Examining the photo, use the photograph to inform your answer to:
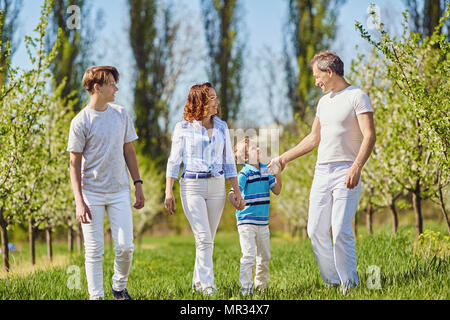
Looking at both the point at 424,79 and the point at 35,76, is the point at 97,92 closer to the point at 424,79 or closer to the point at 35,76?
the point at 35,76

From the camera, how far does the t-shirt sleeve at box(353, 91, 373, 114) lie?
4.10 m

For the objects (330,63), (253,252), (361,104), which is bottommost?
(253,252)

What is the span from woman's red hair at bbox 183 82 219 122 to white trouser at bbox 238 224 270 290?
1136 millimetres

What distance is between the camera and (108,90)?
4074mm

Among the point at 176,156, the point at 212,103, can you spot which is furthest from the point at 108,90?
the point at 212,103

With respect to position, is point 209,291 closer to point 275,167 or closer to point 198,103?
point 275,167

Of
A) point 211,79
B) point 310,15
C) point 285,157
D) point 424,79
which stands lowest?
point 285,157

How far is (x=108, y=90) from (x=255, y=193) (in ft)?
5.60

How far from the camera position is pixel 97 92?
407 centimetres

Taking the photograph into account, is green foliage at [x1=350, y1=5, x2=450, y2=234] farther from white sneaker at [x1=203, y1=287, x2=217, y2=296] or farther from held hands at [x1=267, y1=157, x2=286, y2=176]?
white sneaker at [x1=203, y1=287, x2=217, y2=296]

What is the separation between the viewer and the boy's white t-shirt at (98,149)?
4.00m
